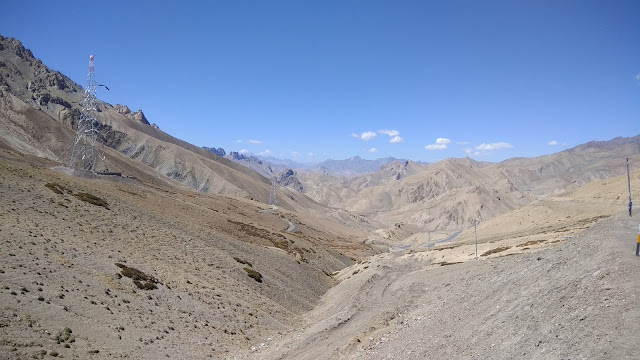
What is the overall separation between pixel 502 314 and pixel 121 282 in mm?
20386

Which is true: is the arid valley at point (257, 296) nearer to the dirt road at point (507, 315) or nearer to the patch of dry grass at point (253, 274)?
the dirt road at point (507, 315)

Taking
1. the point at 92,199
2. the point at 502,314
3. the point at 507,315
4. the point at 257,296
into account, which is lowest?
the point at 257,296

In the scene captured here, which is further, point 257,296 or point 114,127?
point 114,127

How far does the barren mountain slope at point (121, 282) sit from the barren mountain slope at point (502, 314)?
3.68m

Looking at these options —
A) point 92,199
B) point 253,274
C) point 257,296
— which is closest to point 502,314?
point 257,296

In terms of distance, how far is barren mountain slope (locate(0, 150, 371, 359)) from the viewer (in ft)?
55.8

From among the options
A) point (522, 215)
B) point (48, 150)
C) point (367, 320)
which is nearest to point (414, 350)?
point (367, 320)

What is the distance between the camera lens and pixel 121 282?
22984mm

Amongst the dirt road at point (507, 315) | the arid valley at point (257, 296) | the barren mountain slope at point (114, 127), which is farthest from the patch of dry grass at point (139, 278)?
the barren mountain slope at point (114, 127)

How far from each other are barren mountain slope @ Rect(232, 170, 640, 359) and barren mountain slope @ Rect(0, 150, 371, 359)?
368 cm

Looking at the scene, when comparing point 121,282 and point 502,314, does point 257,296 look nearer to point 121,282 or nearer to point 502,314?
point 121,282

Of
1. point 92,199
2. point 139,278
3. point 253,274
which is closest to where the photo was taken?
point 139,278

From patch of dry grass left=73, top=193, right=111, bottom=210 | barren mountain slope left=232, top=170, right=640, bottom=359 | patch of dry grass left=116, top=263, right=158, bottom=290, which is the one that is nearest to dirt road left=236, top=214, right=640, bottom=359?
barren mountain slope left=232, top=170, right=640, bottom=359

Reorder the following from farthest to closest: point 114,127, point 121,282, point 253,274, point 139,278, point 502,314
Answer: point 114,127 → point 253,274 → point 139,278 → point 121,282 → point 502,314
